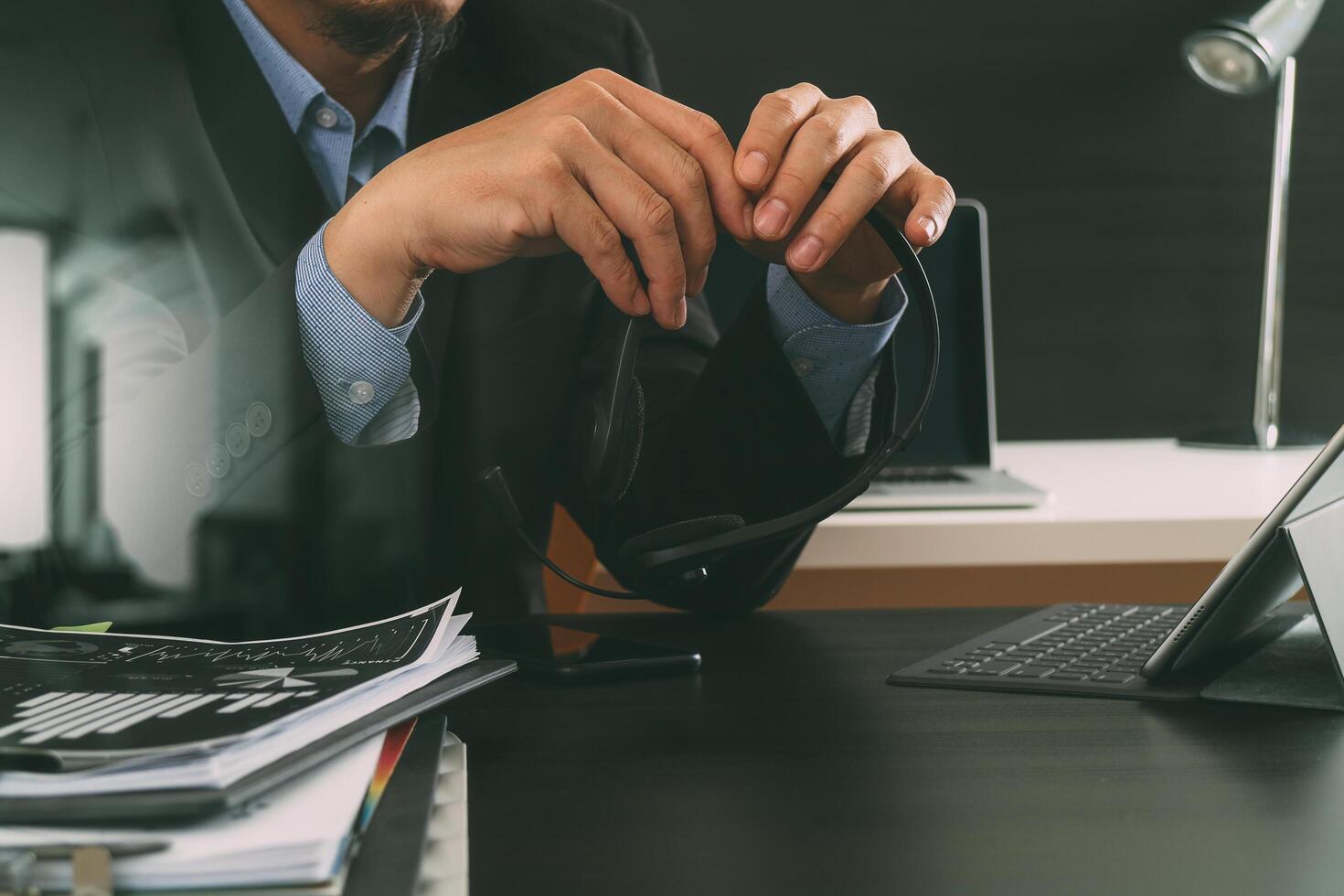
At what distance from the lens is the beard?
0.95 m

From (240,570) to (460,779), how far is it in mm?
368

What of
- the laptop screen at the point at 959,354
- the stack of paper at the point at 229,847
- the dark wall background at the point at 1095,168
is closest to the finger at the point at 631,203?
the stack of paper at the point at 229,847

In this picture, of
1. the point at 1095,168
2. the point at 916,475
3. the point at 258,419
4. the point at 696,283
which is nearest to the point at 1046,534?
the point at 916,475

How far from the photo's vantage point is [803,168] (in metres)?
0.55

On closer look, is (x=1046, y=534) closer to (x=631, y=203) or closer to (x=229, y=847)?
(x=631, y=203)

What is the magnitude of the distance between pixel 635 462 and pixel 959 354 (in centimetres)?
91

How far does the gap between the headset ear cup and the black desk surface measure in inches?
3.8

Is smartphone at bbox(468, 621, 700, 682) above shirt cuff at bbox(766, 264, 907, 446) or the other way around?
the other way around

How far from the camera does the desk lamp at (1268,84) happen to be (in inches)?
53.7

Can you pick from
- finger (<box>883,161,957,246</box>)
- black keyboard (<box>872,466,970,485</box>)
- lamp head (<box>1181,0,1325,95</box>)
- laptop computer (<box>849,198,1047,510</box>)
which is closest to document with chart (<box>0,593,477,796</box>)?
finger (<box>883,161,957,246</box>)

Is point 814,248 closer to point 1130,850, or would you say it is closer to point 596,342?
point 1130,850

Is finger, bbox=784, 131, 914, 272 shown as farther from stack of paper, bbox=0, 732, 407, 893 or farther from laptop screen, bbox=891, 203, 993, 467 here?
laptop screen, bbox=891, 203, 993, 467

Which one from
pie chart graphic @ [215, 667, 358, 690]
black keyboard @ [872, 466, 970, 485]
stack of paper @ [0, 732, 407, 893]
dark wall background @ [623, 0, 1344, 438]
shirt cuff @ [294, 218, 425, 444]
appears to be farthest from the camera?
dark wall background @ [623, 0, 1344, 438]

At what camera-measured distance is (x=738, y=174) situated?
21.3 inches
